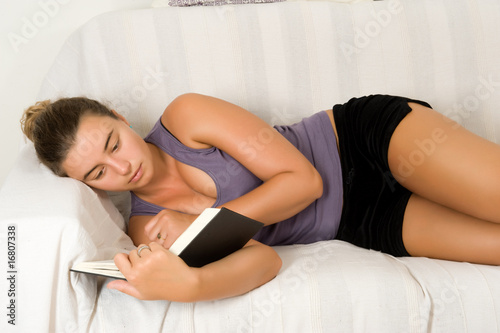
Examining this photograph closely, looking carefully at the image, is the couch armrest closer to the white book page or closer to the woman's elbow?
the white book page

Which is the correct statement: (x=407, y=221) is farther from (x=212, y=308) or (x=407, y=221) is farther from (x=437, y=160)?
(x=212, y=308)

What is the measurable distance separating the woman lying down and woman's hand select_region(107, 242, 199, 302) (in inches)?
2.6

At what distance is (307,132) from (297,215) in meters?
0.29

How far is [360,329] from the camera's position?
4.15 feet

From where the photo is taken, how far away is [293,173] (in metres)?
1.42

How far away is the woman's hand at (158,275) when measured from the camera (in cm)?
109

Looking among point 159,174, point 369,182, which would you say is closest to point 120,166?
point 159,174

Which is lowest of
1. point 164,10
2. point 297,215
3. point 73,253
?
point 297,215

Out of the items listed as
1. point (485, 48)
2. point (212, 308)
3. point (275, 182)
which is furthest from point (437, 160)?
point (485, 48)

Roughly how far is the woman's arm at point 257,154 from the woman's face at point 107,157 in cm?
17

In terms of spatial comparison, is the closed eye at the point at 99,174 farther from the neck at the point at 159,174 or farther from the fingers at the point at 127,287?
the fingers at the point at 127,287

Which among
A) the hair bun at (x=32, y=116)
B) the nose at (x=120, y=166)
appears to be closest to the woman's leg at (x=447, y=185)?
the nose at (x=120, y=166)

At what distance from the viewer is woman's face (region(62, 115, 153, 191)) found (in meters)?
1.39

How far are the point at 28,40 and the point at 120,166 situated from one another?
44.8 inches
